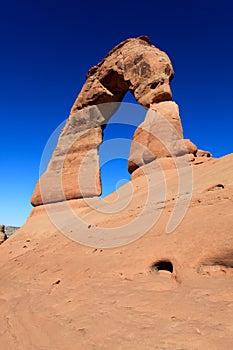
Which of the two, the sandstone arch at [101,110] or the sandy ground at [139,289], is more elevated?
the sandstone arch at [101,110]

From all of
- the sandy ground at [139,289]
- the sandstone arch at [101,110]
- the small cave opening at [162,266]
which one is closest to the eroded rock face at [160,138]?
the sandstone arch at [101,110]

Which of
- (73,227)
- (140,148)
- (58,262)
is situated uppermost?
(140,148)

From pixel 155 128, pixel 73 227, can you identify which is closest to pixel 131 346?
pixel 73 227

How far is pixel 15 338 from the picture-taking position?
167 inches

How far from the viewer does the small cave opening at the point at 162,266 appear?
5.60 metres

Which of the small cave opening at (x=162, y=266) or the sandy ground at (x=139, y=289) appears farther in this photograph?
the small cave opening at (x=162, y=266)

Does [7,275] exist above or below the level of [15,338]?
above

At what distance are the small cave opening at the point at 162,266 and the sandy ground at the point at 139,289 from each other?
2.0 inches

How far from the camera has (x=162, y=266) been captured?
571 centimetres

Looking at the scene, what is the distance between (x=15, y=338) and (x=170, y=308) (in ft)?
8.11

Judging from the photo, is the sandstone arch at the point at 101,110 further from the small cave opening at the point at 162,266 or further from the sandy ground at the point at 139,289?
the small cave opening at the point at 162,266

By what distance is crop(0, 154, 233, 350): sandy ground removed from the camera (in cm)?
342

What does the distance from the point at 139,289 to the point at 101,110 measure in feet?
55.7

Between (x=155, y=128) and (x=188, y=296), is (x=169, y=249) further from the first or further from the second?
(x=155, y=128)
